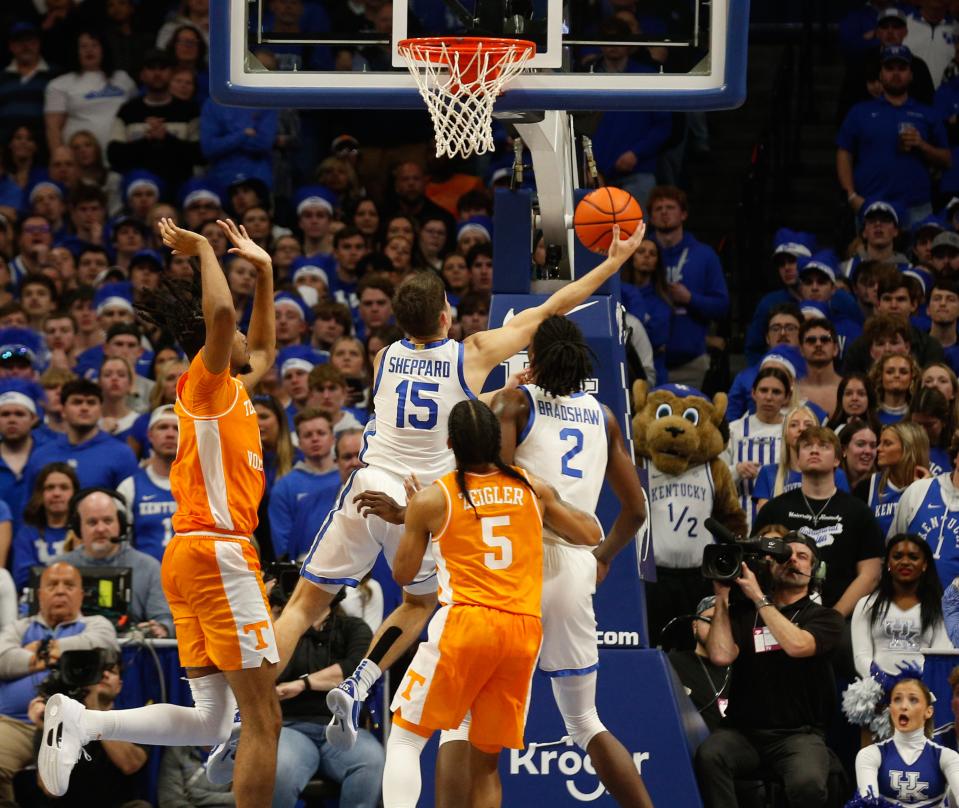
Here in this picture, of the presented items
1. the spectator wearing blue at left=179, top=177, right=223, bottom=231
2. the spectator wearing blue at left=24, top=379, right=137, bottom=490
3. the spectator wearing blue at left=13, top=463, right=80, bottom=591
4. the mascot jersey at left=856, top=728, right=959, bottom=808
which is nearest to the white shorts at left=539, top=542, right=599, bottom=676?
the mascot jersey at left=856, top=728, right=959, bottom=808

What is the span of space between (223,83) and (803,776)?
4599 mm

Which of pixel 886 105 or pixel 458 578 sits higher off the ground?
pixel 886 105

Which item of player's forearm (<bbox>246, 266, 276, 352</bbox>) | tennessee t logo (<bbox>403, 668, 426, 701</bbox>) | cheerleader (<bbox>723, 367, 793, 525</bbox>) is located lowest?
tennessee t logo (<bbox>403, 668, 426, 701</bbox>)

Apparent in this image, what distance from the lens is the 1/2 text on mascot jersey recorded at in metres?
Answer: 8.63

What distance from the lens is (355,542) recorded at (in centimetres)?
874

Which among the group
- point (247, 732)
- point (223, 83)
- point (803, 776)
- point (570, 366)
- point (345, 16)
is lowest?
point (803, 776)

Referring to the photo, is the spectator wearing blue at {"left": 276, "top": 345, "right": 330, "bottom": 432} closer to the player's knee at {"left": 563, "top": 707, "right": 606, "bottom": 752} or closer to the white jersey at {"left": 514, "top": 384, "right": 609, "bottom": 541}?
the white jersey at {"left": 514, "top": 384, "right": 609, "bottom": 541}

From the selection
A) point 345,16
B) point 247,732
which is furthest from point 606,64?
point 345,16

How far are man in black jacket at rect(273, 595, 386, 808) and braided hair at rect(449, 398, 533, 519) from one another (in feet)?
7.05

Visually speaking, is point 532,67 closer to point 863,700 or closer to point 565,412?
point 565,412

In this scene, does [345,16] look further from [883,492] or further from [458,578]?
[458,578]

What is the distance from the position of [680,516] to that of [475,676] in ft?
13.5

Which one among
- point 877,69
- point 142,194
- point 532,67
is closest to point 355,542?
point 532,67

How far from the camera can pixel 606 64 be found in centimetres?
929
